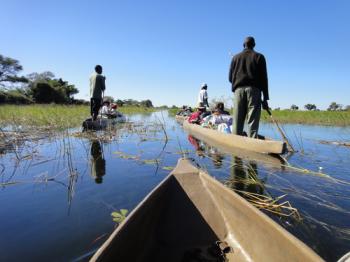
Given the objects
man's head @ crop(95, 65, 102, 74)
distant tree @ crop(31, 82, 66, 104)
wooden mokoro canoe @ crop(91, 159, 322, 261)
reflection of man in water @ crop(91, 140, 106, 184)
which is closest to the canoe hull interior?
man's head @ crop(95, 65, 102, 74)

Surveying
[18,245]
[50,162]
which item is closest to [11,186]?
[50,162]

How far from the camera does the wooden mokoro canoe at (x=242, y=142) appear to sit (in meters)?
5.24

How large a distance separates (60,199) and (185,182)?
1.59 metres

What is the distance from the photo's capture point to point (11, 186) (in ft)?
11.8

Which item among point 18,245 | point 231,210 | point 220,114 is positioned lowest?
point 18,245

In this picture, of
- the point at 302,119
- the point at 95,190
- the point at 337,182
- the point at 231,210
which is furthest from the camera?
the point at 302,119

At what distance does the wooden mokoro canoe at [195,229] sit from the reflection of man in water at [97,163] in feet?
6.13

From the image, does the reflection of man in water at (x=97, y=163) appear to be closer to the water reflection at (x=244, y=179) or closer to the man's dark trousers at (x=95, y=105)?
the water reflection at (x=244, y=179)

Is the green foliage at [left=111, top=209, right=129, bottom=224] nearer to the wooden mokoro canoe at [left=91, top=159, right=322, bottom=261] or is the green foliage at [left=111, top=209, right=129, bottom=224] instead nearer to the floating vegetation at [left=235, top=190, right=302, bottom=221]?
the wooden mokoro canoe at [left=91, top=159, right=322, bottom=261]

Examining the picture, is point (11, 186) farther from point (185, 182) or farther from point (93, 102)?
point (93, 102)

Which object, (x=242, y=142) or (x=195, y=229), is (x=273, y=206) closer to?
(x=195, y=229)

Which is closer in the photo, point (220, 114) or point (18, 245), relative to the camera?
point (18, 245)

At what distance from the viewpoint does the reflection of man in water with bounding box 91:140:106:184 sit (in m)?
4.22

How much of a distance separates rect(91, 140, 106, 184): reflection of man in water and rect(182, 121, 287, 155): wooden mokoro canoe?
283 cm
